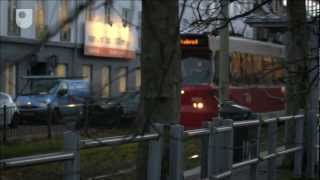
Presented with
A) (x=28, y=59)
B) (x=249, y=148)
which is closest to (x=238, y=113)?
(x=249, y=148)

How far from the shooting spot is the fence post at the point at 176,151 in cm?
626

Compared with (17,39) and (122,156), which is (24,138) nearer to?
(122,156)

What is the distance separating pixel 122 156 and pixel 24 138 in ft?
37.4

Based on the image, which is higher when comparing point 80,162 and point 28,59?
point 28,59

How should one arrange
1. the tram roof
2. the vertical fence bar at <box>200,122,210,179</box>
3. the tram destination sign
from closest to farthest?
the vertical fence bar at <box>200,122,210,179</box> < the tram destination sign < the tram roof

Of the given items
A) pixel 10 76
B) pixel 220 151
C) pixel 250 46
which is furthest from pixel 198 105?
pixel 10 76

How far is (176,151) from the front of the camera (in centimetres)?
631

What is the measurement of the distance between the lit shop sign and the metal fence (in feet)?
107

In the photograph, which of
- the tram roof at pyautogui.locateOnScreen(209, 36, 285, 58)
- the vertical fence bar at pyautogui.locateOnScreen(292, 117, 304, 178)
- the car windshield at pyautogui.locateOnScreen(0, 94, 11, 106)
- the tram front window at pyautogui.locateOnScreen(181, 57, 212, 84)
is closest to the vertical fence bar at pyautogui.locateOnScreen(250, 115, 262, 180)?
the vertical fence bar at pyautogui.locateOnScreen(292, 117, 304, 178)

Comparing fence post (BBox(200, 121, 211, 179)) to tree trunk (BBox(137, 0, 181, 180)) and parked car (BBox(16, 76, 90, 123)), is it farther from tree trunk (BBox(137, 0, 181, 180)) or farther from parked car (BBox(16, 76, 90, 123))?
parked car (BBox(16, 76, 90, 123))

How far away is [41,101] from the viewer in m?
28.1

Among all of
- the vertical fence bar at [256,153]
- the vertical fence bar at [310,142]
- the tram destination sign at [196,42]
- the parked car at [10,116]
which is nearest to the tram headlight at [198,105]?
the tram destination sign at [196,42]

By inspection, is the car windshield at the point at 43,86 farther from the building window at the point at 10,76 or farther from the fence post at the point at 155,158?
the building window at the point at 10,76

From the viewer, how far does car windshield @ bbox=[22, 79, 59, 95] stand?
28844mm
